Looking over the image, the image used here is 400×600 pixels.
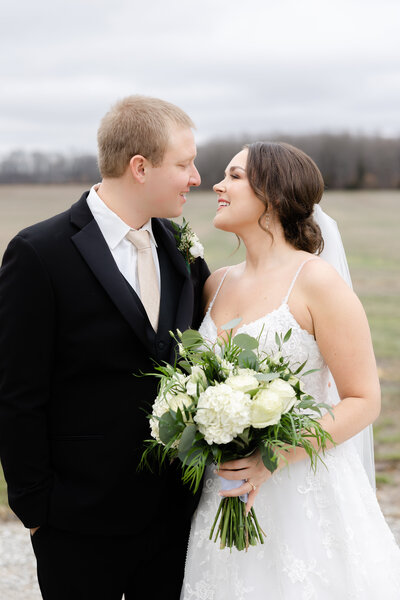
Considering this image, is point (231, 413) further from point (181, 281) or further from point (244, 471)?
point (181, 281)

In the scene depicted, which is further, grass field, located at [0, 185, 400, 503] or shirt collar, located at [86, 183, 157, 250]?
grass field, located at [0, 185, 400, 503]

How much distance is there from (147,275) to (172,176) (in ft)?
1.53

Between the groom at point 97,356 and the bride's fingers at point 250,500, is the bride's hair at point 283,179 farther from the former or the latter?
the bride's fingers at point 250,500

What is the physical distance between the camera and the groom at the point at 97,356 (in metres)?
2.75

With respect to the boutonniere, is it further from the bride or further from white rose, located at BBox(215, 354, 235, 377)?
white rose, located at BBox(215, 354, 235, 377)

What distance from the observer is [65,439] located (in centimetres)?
288

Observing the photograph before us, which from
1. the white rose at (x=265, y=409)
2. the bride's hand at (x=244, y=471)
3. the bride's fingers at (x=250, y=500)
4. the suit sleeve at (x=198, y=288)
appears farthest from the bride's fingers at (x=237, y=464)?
the suit sleeve at (x=198, y=288)

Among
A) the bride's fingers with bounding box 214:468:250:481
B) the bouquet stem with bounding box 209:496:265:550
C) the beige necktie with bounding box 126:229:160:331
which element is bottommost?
the bouquet stem with bounding box 209:496:265:550

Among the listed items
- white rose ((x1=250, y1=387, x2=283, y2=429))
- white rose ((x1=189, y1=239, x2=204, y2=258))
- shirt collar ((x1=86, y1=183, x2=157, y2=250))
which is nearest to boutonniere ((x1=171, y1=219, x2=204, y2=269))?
white rose ((x1=189, y1=239, x2=204, y2=258))

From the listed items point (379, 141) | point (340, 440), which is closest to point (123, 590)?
point (340, 440)

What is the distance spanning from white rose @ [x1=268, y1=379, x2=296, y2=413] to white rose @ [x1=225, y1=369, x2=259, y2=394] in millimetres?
71

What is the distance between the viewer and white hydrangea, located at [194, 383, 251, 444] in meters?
2.40

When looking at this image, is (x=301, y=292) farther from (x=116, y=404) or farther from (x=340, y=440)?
(x=116, y=404)

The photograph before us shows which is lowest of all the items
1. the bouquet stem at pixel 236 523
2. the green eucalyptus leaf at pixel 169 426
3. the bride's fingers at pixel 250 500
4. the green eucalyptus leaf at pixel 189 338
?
the bouquet stem at pixel 236 523
